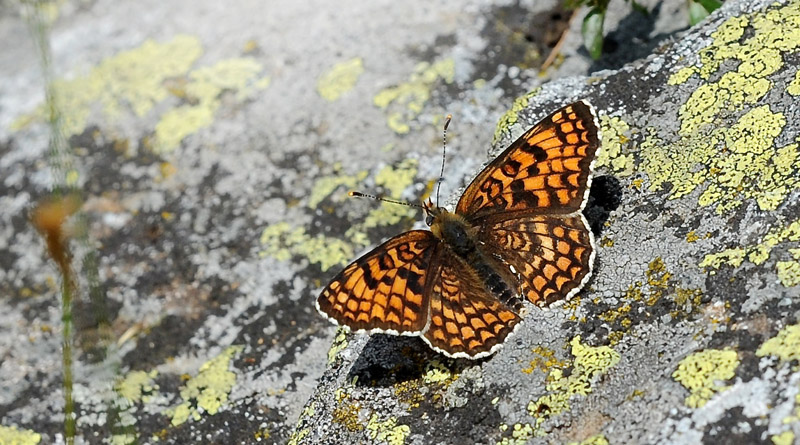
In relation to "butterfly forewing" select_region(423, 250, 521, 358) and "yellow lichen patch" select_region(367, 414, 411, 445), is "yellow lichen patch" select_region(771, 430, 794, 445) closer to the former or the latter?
"butterfly forewing" select_region(423, 250, 521, 358)

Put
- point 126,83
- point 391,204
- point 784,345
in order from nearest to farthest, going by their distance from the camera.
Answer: point 784,345
point 391,204
point 126,83

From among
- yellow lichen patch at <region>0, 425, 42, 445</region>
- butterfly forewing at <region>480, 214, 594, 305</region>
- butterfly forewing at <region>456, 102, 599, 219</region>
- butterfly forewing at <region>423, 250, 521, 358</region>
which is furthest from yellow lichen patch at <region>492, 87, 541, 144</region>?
yellow lichen patch at <region>0, 425, 42, 445</region>

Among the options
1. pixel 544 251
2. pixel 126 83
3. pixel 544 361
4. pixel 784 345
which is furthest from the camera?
pixel 126 83

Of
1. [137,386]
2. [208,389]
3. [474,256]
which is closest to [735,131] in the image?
[474,256]

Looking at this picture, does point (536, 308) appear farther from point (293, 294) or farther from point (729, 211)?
point (293, 294)

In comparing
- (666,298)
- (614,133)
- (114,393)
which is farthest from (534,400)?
(114,393)

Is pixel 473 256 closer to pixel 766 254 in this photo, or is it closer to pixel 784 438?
pixel 766 254

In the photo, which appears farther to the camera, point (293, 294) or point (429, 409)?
point (293, 294)
